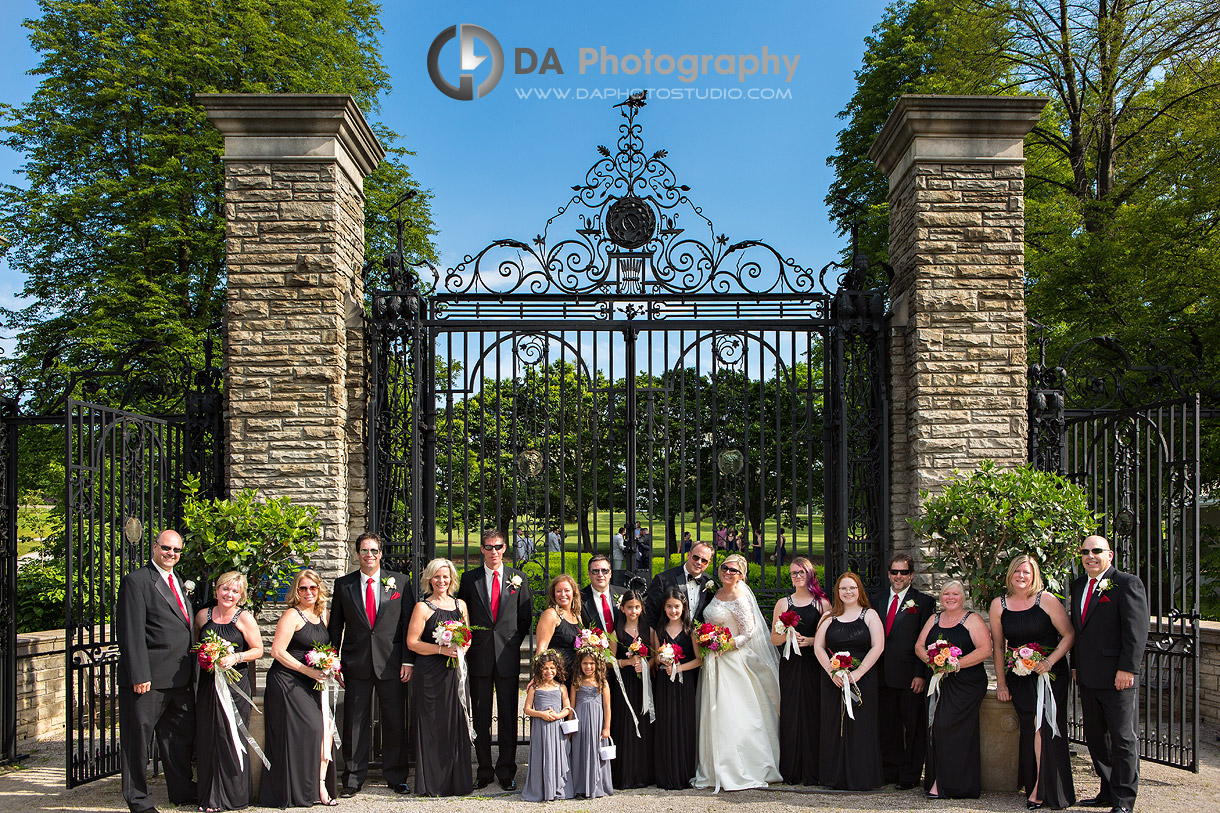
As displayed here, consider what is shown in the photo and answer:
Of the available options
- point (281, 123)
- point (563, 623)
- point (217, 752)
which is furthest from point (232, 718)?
point (281, 123)

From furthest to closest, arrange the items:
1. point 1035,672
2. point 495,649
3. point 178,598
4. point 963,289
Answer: point 963,289, point 495,649, point 178,598, point 1035,672

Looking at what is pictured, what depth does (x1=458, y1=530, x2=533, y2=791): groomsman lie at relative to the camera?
20.8ft

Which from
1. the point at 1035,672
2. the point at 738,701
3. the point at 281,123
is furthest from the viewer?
the point at 281,123

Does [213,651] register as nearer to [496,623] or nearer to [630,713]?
[496,623]

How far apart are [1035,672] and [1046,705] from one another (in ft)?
0.73

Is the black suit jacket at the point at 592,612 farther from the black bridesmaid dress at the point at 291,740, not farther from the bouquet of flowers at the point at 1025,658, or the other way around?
the bouquet of flowers at the point at 1025,658

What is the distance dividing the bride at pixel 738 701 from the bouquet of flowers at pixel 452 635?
5.22 ft

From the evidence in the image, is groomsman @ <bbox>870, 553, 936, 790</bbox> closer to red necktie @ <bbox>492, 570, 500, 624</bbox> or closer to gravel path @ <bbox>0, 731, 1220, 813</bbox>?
gravel path @ <bbox>0, 731, 1220, 813</bbox>

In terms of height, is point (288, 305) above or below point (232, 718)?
above

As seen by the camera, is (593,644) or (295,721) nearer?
(295,721)

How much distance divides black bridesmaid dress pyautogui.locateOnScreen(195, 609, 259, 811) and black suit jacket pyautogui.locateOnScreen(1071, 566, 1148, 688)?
5202 millimetres

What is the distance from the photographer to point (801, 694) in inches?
248

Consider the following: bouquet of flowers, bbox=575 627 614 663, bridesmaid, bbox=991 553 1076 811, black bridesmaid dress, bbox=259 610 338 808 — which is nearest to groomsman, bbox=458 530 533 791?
bouquet of flowers, bbox=575 627 614 663

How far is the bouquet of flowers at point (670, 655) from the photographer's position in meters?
6.18
